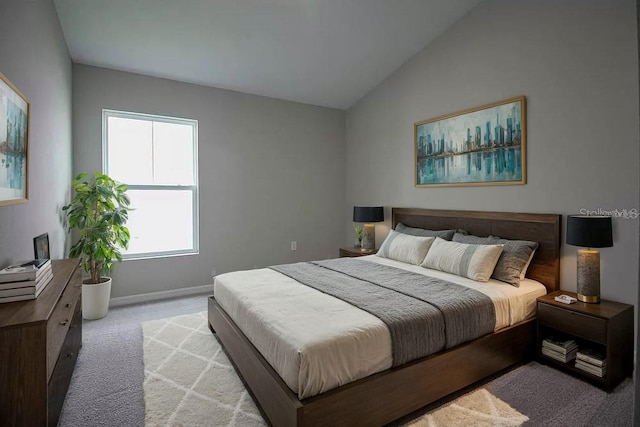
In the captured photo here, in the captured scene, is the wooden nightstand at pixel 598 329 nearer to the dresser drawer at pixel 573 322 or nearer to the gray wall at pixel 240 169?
the dresser drawer at pixel 573 322

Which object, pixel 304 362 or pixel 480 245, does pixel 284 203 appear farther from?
pixel 304 362

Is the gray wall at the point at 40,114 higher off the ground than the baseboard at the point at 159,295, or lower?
higher

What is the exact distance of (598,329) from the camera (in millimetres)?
2219

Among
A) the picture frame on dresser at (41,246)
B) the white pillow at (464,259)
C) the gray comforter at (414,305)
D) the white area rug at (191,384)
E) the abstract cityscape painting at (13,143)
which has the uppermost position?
the abstract cityscape painting at (13,143)

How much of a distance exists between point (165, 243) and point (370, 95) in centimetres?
342

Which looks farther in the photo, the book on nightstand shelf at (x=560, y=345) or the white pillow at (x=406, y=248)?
the white pillow at (x=406, y=248)

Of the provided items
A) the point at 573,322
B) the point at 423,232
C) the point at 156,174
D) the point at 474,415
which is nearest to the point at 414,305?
the point at 474,415

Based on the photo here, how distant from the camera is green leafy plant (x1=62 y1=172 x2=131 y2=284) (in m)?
3.22

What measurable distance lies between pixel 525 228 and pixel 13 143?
3845 mm

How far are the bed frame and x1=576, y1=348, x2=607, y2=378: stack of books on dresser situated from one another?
0.31 metres

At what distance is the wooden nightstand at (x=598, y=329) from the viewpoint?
7.22ft

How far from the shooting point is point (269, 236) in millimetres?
4797

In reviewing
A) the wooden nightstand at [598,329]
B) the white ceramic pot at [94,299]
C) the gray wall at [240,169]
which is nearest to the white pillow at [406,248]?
the wooden nightstand at [598,329]

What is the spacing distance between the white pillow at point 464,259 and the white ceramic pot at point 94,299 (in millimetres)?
3232
